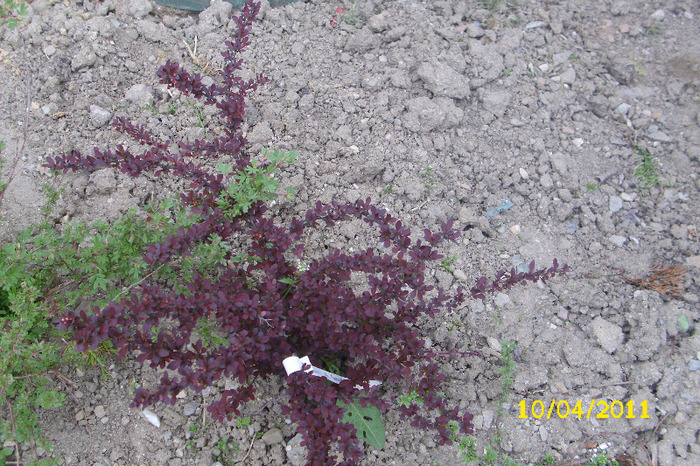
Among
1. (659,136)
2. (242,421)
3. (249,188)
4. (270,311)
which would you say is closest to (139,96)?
(249,188)

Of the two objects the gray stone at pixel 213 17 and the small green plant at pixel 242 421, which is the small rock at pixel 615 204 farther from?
the gray stone at pixel 213 17

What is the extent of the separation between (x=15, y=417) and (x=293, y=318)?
5.03 feet

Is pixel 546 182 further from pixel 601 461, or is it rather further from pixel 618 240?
pixel 601 461

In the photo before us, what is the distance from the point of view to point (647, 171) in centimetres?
448

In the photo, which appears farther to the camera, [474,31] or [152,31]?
[474,31]

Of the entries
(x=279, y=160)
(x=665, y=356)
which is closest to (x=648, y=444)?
(x=665, y=356)

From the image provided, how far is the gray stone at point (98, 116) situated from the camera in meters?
3.96

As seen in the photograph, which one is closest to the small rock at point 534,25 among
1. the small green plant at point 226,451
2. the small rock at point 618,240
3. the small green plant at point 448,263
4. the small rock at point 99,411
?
the small rock at point 618,240

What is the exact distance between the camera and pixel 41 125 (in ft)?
12.8

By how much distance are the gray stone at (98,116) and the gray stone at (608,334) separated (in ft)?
12.2

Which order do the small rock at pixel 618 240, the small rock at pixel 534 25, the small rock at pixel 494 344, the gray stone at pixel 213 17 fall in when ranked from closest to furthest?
the small rock at pixel 494 344
the small rock at pixel 618 240
the gray stone at pixel 213 17
the small rock at pixel 534 25

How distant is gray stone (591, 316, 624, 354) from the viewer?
11.8ft

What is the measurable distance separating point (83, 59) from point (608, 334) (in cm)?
426
